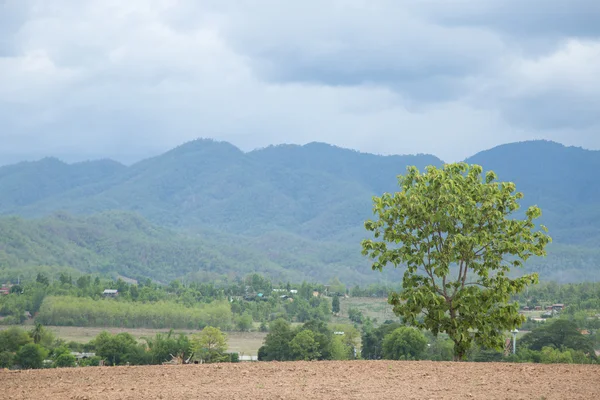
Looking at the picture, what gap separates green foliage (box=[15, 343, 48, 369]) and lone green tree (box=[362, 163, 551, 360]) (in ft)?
146

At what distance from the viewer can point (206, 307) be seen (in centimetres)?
15600

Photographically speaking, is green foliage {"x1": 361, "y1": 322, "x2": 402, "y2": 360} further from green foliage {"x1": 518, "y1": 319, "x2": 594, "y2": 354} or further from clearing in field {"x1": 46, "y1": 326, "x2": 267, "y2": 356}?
clearing in field {"x1": 46, "y1": 326, "x2": 267, "y2": 356}

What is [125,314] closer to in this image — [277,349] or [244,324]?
[244,324]

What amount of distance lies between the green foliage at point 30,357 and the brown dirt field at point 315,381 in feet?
147

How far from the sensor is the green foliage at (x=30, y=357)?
203ft

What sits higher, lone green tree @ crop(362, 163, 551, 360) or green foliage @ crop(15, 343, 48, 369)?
lone green tree @ crop(362, 163, 551, 360)

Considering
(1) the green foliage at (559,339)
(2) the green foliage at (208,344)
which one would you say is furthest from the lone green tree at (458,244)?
(2) the green foliage at (208,344)

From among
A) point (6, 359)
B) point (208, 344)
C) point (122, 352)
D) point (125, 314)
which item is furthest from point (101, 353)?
point (125, 314)

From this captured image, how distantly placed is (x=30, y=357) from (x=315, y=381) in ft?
170

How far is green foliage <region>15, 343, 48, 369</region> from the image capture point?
203 ft

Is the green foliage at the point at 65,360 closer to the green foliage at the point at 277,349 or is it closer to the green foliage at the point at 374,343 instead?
the green foliage at the point at 277,349

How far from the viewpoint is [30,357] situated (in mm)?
64312

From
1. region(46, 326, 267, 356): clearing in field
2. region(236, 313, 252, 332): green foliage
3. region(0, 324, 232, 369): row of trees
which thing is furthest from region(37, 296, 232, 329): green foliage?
region(0, 324, 232, 369): row of trees

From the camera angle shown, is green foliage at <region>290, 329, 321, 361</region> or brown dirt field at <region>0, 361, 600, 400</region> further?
green foliage at <region>290, 329, 321, 361</region>
